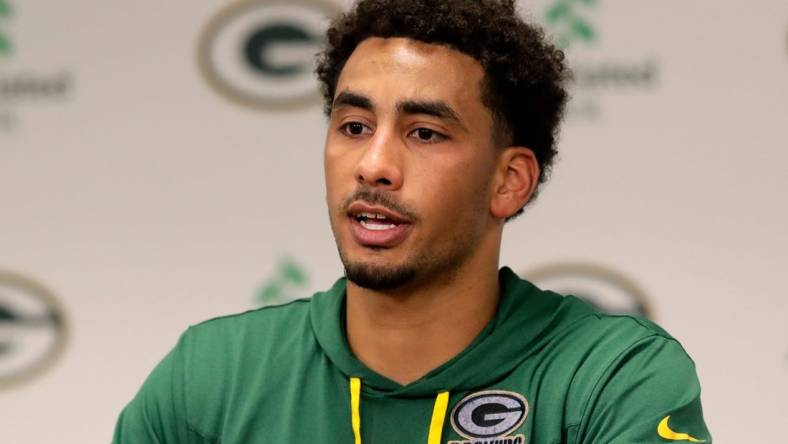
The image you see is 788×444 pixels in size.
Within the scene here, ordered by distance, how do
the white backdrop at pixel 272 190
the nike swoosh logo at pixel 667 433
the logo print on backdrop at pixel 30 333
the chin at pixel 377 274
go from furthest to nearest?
the logo print on backdrop at pixel 30 333, the white backdrop at pixel 272 190, the chin at pixel 377 274, the nike swoosh logo at pixel 667 433

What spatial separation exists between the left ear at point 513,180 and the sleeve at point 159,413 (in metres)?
0.51

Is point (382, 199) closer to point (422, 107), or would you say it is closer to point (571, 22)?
point (422, 107)

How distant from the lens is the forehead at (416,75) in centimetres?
182

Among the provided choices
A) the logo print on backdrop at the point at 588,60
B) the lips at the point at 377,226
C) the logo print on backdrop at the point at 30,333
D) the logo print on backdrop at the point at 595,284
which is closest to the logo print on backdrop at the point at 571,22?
the logo print on backdrop at the point at 588,60

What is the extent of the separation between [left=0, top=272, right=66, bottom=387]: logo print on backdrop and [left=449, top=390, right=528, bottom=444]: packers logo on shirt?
4.54 feet

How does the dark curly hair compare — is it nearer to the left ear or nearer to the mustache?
the left ear

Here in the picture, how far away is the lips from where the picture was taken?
69.9 inches

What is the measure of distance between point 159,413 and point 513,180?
1.97 ft

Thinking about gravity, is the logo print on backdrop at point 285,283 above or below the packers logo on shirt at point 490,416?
above

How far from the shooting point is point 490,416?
1.81 m

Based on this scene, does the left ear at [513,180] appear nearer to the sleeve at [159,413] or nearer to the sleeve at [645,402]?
the sleeve at [645,402]

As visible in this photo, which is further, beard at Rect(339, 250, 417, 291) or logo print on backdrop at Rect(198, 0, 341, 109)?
logo print on backdrop at Rect(198, 0, 341, 109)

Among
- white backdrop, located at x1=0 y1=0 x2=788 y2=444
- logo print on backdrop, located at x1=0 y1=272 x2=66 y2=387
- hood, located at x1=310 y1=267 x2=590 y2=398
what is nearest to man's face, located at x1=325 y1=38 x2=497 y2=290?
hood, located at x1=310 y1=267 x2=590 y2=398

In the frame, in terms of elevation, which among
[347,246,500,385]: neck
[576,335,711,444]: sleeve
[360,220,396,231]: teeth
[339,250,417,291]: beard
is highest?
[360,220,396,231]: teeth
